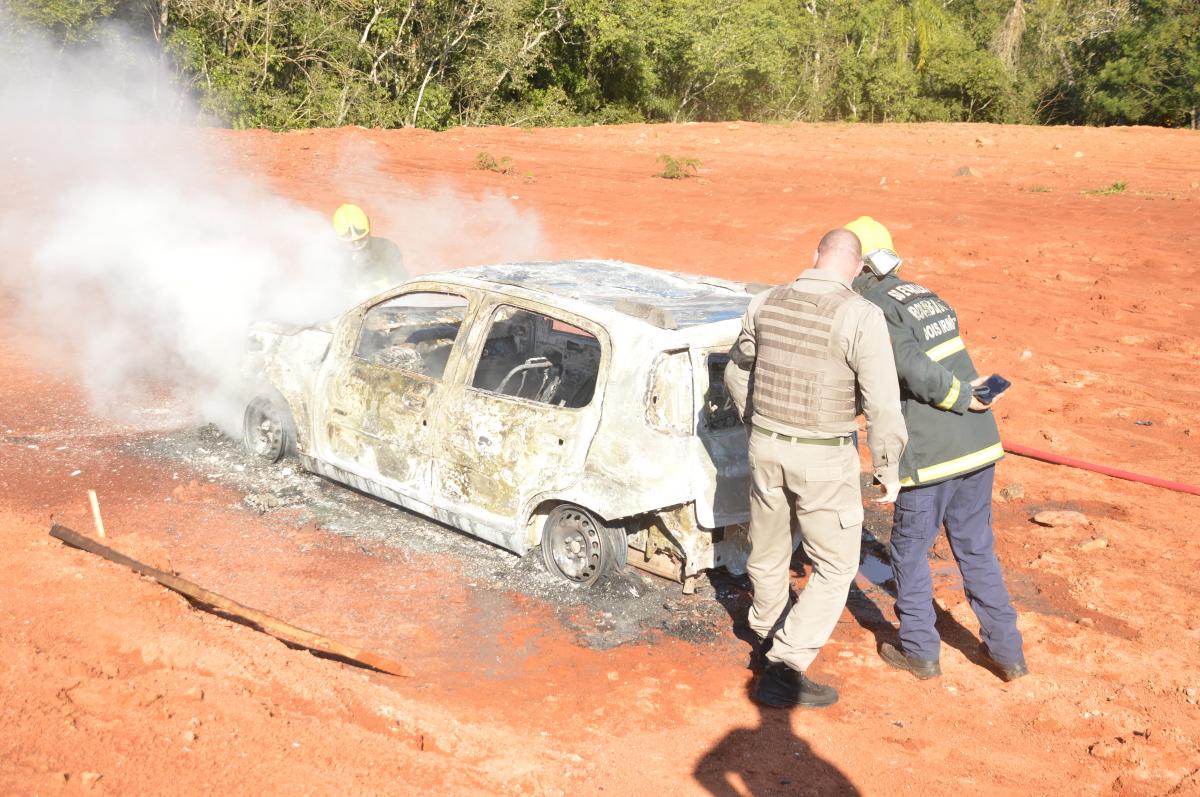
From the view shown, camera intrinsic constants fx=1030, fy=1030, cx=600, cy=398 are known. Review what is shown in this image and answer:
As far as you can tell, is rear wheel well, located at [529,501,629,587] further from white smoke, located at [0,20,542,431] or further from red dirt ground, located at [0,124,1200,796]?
white smoke, located at [0,20,542,431]

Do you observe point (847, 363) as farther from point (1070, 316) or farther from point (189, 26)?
point (189, 26)

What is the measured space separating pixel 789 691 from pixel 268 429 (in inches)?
171

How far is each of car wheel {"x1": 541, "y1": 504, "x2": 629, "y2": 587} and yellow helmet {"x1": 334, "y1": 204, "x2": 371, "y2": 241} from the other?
141 inches

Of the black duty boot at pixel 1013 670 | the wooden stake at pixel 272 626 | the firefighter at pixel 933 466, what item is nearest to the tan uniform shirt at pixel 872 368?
the firefighter at pixel 933 466

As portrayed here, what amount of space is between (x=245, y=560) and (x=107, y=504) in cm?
135

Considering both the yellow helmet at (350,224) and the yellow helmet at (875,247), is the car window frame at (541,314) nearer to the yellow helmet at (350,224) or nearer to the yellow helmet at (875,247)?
the yellow helmet at (875,247)

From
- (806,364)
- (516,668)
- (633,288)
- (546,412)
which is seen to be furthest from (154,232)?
(806,364)

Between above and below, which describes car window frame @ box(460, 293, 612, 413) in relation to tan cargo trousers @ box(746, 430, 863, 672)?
above

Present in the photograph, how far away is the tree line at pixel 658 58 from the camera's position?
82.7 feet

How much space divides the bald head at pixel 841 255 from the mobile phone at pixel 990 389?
2.61ft

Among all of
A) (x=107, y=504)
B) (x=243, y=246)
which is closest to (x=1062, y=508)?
(x=107, y=504)

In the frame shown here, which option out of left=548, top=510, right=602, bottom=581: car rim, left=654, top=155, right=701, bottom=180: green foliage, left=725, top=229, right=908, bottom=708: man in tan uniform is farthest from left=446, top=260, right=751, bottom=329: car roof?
left=654, top=155, right=701, bottom=180: green foliage

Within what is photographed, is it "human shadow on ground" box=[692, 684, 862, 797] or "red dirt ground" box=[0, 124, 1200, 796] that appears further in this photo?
"human shadow on ground" box=[692, 684, 862, 797]

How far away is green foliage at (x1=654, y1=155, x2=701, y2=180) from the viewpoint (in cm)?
2025
